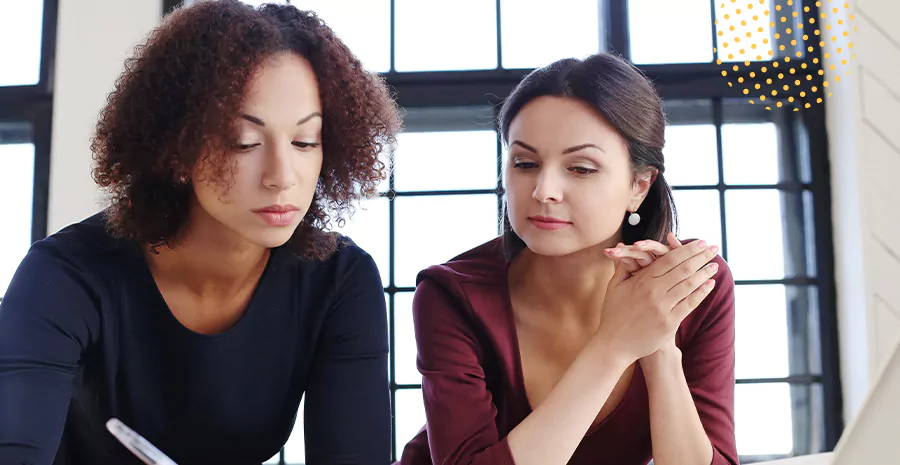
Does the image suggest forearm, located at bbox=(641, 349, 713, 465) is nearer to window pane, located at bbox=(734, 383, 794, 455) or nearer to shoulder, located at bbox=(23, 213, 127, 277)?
shoulder, located at bbox=(23, 213, 127, 277)

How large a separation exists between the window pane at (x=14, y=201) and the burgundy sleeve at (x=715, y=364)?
2.02 meters

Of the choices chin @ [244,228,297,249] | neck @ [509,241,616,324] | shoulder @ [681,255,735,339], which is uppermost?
chin @ [244,228,297,249]

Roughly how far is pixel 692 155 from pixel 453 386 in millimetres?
1470

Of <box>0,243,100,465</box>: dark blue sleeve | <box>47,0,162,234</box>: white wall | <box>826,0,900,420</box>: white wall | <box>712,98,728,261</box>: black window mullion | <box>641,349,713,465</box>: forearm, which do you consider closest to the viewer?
<box>0,243,100,465</box>: dark blue sleeve

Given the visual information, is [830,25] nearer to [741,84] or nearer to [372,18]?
[741,84]

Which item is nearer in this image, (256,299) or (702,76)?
(256,299)

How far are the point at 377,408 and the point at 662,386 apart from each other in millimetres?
398

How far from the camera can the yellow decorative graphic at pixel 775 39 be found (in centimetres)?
220

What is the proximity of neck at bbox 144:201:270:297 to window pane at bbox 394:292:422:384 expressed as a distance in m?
1.13

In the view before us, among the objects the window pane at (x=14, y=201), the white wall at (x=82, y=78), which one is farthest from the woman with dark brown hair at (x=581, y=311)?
the window pane at (x=14, y=201)

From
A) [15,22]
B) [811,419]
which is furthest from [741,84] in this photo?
[15,22]

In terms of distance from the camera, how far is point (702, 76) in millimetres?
2232

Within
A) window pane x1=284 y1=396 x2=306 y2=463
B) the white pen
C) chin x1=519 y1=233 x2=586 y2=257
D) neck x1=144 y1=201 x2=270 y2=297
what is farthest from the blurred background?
the white pen

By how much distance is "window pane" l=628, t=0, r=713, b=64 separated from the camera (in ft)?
7.61
